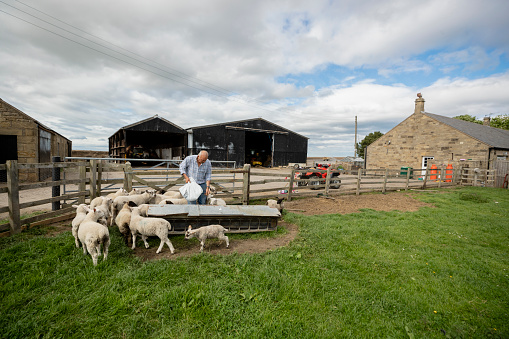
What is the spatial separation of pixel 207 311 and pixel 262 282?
0.94m

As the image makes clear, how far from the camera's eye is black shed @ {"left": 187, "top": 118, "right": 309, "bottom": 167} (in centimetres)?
2708

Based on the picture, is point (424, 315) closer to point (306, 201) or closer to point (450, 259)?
point (450, 259)

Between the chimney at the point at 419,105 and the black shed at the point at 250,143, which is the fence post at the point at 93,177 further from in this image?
the chimney at the point at 419,105

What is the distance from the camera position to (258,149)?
3803 centimetres

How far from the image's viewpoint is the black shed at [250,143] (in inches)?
1066

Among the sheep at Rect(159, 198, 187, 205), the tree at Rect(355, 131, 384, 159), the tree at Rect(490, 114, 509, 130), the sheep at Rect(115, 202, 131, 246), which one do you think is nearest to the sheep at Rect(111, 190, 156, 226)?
the sheep at Rect(159, 198, 187, 205)

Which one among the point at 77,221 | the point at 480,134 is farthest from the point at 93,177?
the point at 480,134

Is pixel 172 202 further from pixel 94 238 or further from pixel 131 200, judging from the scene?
pixel 94 238

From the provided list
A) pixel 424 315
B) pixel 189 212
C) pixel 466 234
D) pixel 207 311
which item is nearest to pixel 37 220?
pixel 189 212

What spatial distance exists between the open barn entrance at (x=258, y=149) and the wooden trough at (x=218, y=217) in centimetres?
2906

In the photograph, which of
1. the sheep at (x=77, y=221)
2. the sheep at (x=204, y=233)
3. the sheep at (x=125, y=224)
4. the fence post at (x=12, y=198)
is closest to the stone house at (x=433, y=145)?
the sheep at (x=204, y=233)

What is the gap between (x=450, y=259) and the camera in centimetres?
472

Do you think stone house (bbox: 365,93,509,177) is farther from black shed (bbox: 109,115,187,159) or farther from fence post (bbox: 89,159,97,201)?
fence post (bbox: 89,159,97,201)

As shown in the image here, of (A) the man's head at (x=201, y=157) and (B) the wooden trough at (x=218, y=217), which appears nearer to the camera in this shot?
(B) the wooden trough at (x=218, y=217)
